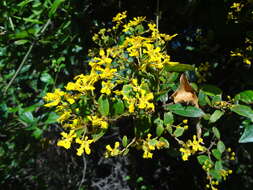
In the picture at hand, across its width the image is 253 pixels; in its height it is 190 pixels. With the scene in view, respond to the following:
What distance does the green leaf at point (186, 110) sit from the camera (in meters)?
1.03

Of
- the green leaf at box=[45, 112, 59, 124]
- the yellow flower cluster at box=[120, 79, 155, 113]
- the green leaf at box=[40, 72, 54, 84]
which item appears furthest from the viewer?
the green leaf at box=[40, 72, 54, 84]

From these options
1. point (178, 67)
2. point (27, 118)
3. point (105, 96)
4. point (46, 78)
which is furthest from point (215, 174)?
point (46, 78)

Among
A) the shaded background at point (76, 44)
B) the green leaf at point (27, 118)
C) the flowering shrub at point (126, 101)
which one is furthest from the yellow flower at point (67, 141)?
the green leaf at point (27, 118)

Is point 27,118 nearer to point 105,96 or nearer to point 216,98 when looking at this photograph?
point 105,96

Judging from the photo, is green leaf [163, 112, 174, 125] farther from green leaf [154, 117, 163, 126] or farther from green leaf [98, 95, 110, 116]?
green leaf [98, 95, 110, 116]

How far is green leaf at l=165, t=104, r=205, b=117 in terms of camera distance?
1025 millimetres

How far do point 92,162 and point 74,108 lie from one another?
5.94 feet

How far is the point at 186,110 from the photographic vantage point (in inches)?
40.7

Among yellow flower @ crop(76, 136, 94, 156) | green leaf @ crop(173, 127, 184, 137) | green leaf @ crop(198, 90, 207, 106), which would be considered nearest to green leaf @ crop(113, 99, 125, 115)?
yellow flower @ crop(76, 136, 94, 156)

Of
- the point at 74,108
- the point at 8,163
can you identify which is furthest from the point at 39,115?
the point at 8,163

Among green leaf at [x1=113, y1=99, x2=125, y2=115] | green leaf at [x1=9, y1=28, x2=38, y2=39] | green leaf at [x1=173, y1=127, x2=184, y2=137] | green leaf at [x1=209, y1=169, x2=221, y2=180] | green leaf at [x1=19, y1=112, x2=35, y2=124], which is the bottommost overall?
green leaf at [x1=209, y1=169, x2=221, y2=180]

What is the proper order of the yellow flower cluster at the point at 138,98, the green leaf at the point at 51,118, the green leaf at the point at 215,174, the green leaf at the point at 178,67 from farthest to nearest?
the green leaf at the point at 51,118, the green leaf at the point at 215,174, the green leaf at the point at 178,67, the yellow flower cluster at the point at 138,98

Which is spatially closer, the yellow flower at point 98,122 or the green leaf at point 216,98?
the yellow flower at point 98,122

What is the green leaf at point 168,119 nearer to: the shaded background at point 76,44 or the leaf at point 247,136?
the leaf at point 247,136
